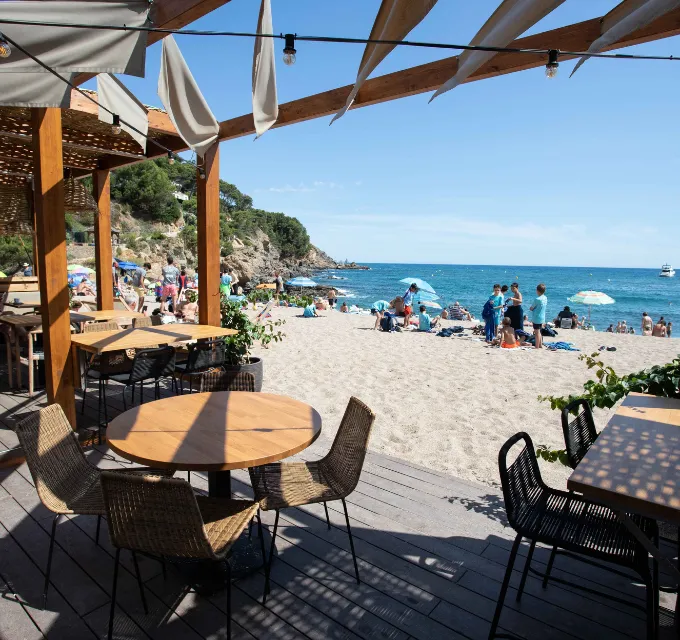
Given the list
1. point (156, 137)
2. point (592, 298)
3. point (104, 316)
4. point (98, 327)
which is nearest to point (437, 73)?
point (156, 137)

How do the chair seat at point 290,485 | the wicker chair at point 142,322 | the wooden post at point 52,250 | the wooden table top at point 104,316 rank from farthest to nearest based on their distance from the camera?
1. the wicker chair at point 142,322
2. the wooden table top at point 104,316
3. the wooden post at point 52,250
4. the chair seat at point 290,485

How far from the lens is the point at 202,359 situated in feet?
Answer: 14.5

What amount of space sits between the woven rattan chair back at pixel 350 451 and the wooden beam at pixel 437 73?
215 centimetres

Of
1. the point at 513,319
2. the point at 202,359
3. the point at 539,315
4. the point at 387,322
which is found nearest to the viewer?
the point at 202,359

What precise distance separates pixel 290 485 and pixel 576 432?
1393 mm

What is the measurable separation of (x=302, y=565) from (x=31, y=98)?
2.93 m

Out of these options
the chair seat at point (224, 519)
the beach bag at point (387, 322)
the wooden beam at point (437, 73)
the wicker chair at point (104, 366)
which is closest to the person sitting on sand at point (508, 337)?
the beach bag at point (387, 322)

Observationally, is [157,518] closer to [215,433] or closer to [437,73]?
[215,433]

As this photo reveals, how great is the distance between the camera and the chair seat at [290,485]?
199 centimetres

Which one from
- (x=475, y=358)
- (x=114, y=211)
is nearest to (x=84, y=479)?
(x=475, y=358)

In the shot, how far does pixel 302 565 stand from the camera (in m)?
2.10

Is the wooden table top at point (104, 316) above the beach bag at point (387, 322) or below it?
above

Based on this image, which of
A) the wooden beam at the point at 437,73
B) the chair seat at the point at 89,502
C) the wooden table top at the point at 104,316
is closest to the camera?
the chair seat at the point at 89,502

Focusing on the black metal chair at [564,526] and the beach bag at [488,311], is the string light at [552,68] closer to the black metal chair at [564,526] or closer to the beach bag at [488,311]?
the black metal chair at [564,526]
